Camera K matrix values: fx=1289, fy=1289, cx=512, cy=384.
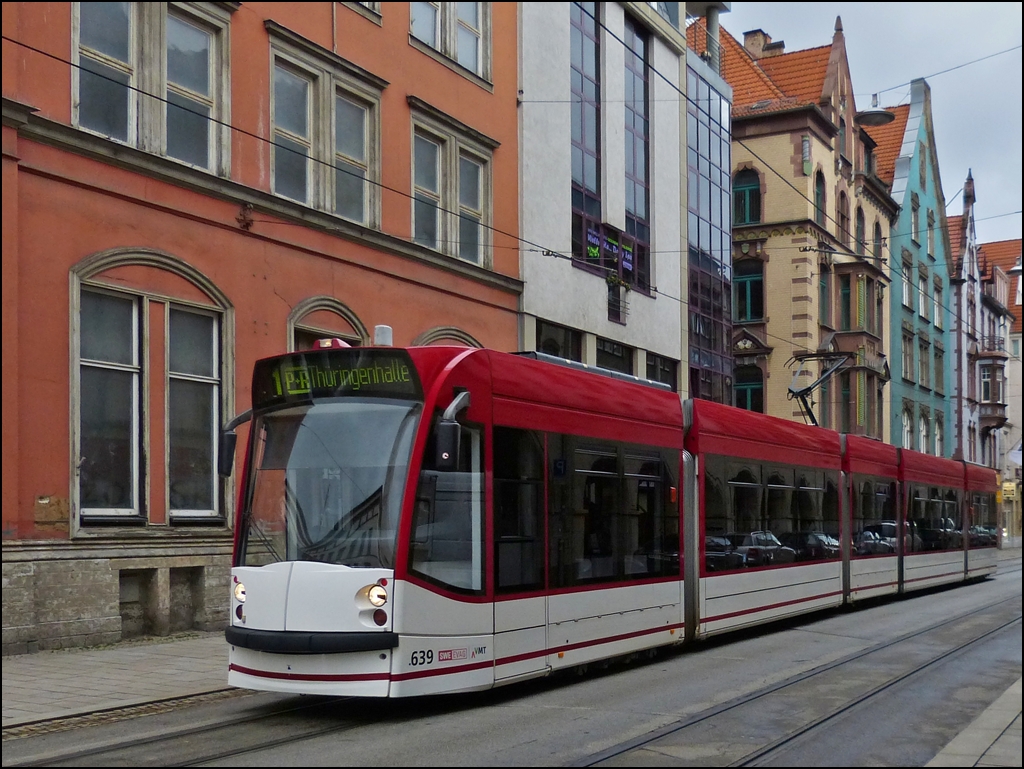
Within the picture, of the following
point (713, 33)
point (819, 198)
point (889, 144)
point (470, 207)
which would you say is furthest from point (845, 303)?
point (470, 207)

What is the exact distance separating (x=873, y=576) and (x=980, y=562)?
10661 mm

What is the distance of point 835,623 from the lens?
60.8ft

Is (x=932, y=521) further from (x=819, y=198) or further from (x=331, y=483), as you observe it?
(x=331, y=483)

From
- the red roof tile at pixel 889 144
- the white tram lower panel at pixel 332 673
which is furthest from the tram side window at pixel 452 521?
the red roof tile at pixel 889 144

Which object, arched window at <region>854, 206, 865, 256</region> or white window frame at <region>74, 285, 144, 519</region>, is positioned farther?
arched window at <region>854, 206, 865, 256</region>

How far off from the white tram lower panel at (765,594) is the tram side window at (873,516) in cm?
153

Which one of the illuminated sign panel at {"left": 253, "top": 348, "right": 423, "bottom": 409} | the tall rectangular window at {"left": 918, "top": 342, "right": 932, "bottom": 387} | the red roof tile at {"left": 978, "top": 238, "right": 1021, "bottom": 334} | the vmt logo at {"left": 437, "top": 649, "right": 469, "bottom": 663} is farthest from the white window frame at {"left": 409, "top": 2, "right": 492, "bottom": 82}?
the red roof tile at {"left": 978, "top": 238, "right": 1021, "bottom": 334}

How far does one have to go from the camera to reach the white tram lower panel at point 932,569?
956 inches

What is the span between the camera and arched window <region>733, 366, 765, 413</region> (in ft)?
138

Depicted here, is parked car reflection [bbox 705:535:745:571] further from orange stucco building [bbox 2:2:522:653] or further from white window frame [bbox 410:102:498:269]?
white window frame [bbox 410:102:498:269]

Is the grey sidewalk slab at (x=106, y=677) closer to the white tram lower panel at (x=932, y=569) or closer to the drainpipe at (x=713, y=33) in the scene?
the white tram lower panel at (x=932, y=569)

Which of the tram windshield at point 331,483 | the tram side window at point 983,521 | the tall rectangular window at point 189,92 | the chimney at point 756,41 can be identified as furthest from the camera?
the chimney at point 756,41

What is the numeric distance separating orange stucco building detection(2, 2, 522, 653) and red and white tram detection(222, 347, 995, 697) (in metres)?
4.87

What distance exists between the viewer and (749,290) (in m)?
42.5
